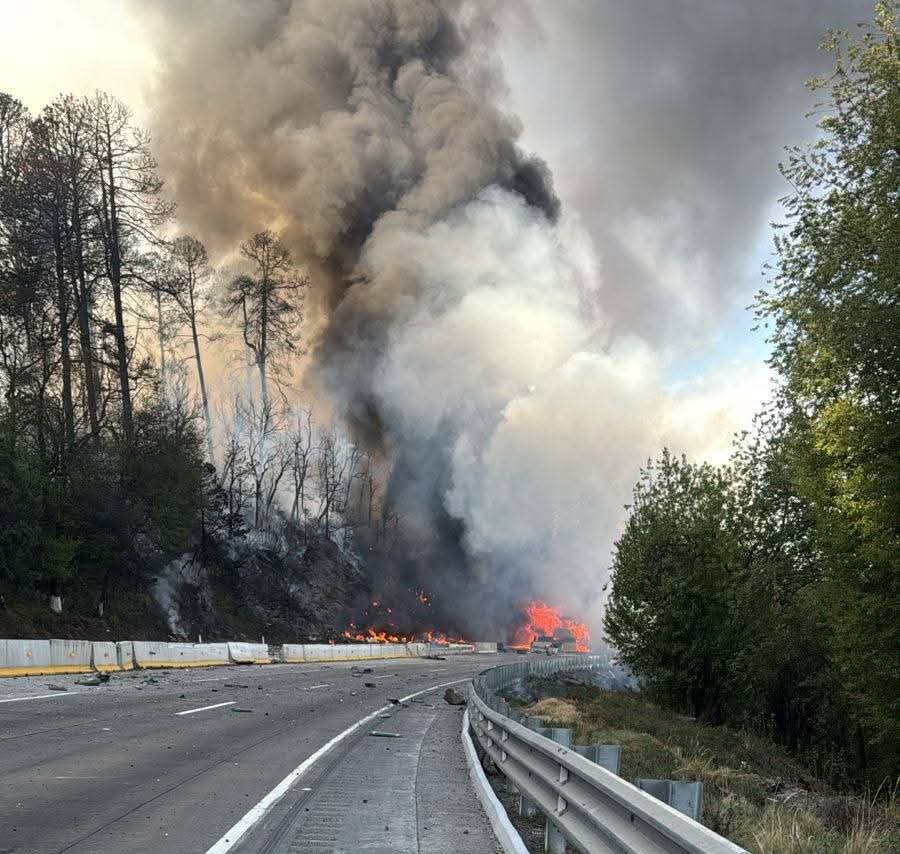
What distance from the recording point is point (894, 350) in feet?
58.6

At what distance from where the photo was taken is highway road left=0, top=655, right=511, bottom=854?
7.32m

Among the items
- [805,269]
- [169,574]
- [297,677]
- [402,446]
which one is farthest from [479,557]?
[805,269]

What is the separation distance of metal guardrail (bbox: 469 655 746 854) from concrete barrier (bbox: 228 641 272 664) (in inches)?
1155

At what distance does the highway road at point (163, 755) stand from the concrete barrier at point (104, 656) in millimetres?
3464

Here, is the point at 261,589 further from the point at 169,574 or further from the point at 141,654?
the point at 141,654

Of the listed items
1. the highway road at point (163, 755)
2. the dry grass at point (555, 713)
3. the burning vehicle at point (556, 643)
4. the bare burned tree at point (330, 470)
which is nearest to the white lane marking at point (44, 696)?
the highway road at point (163, 755)

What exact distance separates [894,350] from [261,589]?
161 feet

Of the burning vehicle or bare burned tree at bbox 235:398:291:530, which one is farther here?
the burning vehicle

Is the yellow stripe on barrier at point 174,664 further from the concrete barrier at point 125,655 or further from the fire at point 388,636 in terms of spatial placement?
the fire at point 388,636

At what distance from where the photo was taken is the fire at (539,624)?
88.3m

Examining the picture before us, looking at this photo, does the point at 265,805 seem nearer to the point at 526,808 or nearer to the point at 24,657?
the point at 526,808

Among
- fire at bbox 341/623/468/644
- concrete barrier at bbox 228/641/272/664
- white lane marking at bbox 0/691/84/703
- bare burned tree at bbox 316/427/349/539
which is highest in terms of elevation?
bare burned tree at bbox 316/427/349/539

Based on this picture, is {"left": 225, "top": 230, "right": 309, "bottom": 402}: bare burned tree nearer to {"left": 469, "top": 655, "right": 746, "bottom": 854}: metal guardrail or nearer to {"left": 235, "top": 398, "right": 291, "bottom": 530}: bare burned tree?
{"left": 235, "top": 398, "right": 291, "bottom": 530}: bare burned tree

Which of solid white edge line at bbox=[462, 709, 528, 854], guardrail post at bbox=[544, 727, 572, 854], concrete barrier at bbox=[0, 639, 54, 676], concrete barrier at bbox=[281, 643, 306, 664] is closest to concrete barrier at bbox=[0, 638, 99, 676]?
concrete barrier at bbox=[0, 639, 54, 676]
